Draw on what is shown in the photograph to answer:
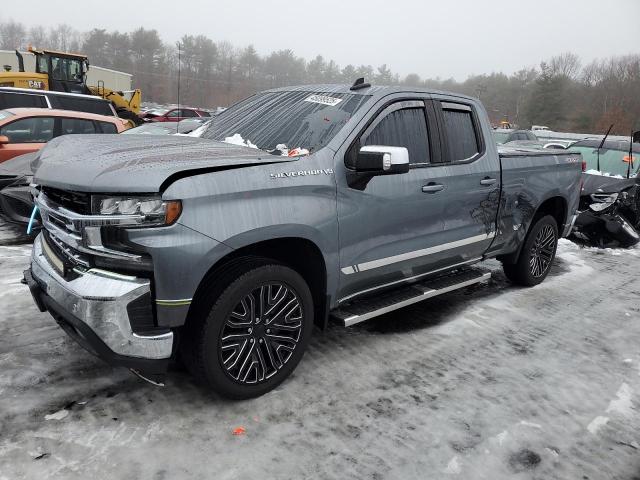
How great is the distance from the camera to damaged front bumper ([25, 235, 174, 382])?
246 centimetres

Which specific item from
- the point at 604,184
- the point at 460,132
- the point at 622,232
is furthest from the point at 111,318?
the point at 604,184

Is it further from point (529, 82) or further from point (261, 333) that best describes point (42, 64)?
point (529, 82)

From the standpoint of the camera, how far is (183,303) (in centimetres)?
260

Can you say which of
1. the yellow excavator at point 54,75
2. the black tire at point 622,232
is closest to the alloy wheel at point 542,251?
the black tire at point 622,232

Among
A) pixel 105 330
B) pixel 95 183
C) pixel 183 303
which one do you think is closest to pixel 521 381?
pixel 183 303

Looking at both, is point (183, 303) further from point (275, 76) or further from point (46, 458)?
point (275, 76)

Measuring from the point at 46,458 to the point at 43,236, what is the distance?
4.42 feet

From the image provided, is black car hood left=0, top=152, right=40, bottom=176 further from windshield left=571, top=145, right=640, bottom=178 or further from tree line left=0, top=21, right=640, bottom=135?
tree line left=0, top=21, right=640, bottom=135

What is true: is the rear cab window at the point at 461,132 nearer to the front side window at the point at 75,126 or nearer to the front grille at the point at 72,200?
the front grille at the point at 72,200

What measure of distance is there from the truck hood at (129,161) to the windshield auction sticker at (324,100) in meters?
0.75

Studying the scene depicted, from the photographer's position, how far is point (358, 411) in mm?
3055

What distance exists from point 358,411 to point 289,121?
202 cm

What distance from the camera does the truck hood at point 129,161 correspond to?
2492mm

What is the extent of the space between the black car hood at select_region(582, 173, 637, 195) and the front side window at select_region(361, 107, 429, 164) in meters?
5.89
